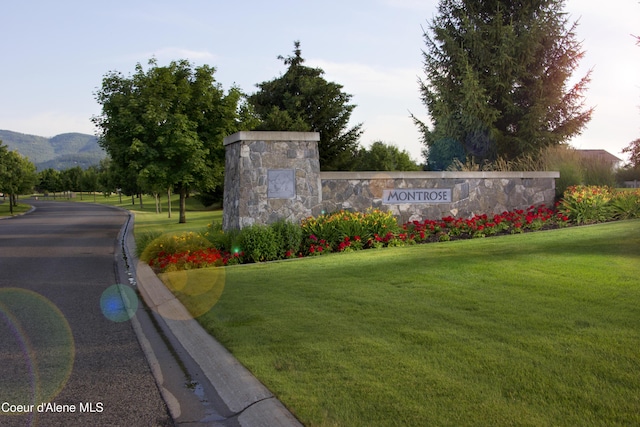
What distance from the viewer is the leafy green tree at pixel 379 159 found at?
144 feet

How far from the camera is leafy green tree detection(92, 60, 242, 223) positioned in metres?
26.3

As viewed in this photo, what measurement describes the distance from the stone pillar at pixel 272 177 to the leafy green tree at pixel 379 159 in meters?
29.4

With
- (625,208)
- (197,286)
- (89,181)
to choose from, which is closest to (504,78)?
(625,208)

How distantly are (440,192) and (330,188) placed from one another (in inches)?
128

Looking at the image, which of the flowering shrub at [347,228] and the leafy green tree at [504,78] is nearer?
the flowering shrub at [347,228]

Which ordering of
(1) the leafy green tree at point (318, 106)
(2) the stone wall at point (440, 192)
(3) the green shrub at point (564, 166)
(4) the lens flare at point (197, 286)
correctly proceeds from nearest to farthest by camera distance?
(4) the lens flare at point (197, 286) → (2) the stone wall at point (440, 192) → (3) the green shrub at point (564, 166) → (1) the leafy green tree at point (318, 106)

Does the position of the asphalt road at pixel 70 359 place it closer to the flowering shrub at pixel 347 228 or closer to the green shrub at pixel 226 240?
the green shrub at pixel 226 240

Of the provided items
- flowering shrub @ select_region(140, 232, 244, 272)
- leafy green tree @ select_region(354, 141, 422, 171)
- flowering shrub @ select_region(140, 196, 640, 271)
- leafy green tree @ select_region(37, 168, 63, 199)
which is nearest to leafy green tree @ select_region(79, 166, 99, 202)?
leafy green tree @ select_region(37, 168, 63, 199)

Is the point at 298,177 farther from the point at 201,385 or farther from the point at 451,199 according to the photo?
the point at 201,385

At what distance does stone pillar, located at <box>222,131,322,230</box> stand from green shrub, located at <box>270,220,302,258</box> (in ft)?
2.87

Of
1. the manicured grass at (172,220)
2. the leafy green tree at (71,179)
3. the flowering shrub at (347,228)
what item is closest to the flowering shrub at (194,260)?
the flowering shrub at (347,228)

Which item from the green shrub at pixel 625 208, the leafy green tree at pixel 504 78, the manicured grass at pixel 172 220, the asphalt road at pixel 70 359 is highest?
the leafy green tree at pixel 504 78

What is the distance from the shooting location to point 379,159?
44250 mm

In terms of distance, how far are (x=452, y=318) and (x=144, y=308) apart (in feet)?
15.7
